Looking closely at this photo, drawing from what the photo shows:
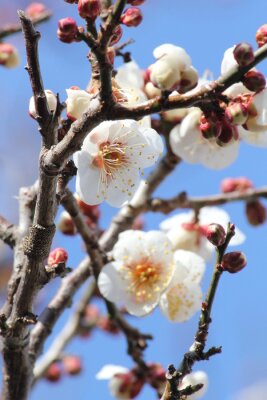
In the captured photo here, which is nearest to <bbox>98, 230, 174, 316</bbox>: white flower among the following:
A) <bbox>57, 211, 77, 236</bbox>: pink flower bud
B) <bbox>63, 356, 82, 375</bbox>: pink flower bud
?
<bbox>57, 211, 77, 236</bbox>: pink flower bud

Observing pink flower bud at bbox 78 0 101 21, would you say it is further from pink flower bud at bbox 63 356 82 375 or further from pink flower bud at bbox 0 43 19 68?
pink flower bud at bbox 63 356 82 375

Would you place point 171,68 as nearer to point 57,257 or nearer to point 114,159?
point 114,159

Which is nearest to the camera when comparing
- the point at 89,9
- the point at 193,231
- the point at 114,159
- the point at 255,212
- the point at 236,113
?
the point at 89,9

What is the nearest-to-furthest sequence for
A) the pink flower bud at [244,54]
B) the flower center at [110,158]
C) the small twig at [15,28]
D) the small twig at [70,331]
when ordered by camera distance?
the pink flower bud at [244,54], the flower center at [110,158], the small twig at [15,28], the small twig at [70,331]

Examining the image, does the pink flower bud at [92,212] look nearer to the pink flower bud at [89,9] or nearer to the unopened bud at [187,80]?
the unopened bud at [187,80]

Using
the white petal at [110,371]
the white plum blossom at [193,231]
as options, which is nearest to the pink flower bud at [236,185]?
the white plum blossom at [193,231]

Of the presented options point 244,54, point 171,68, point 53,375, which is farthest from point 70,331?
point 244,54

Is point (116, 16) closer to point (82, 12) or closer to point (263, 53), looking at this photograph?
point (82, 12)
